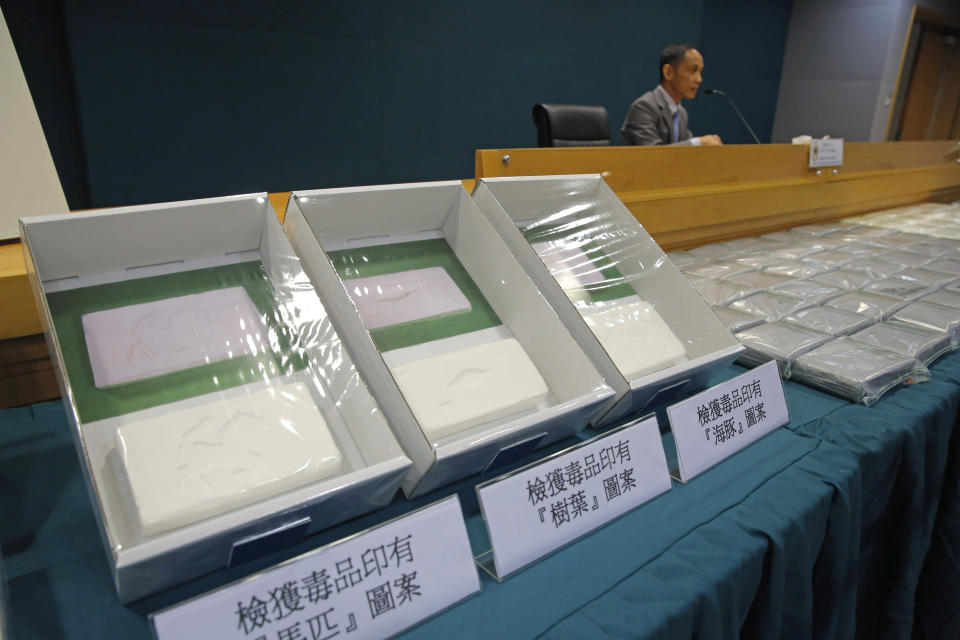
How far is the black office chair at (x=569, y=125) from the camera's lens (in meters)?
2.59

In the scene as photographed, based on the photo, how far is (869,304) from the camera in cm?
121

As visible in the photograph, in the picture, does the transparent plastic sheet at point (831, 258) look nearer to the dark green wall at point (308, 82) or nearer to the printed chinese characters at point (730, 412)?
the printed chinese characters at point (730, 412)

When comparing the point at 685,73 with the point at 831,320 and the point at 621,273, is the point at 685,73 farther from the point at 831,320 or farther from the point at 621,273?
the point at 621,273

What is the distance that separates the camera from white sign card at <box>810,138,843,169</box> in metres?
2.09

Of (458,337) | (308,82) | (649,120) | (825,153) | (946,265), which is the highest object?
(308,82)

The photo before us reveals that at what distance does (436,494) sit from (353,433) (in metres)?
0.11

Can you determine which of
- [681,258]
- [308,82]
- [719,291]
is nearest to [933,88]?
[308,82]

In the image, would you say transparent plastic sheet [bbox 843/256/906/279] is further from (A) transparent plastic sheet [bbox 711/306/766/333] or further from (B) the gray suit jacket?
(B) the gray suit jacket

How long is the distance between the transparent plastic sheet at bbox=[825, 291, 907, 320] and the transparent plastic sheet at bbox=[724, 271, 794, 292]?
0.39 ft

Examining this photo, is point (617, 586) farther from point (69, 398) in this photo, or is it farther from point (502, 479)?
point (69, 398)

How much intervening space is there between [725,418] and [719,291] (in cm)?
58

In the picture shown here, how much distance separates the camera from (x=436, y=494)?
63 centimetres

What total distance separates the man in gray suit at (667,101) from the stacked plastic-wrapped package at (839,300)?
0.99m

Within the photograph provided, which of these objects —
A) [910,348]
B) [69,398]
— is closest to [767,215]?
[910,348]
